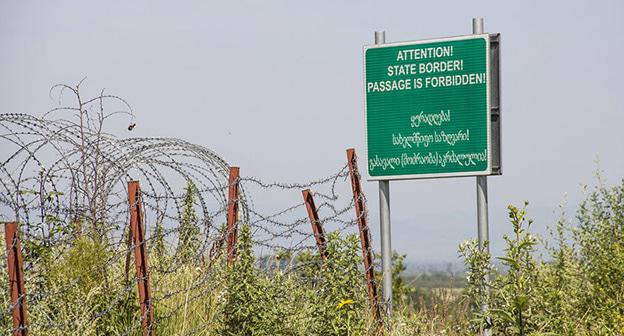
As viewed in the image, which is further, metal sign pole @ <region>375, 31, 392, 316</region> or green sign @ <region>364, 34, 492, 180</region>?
metal sign pole @ <region>375, 31, 392, 316</region>

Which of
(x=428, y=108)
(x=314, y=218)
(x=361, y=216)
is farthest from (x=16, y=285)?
(x=428, y=108)

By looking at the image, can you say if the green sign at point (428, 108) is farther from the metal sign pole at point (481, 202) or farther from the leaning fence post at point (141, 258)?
the leaning fence post at point (141, 258)

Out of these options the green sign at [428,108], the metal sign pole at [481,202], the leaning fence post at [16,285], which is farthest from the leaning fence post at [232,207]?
the leaning fence post at [16,285]

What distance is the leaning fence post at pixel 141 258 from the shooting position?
327 inches

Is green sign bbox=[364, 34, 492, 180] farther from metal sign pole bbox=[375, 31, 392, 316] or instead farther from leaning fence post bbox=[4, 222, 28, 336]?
leaning fence post bbox=[4, 222, 28, 336]

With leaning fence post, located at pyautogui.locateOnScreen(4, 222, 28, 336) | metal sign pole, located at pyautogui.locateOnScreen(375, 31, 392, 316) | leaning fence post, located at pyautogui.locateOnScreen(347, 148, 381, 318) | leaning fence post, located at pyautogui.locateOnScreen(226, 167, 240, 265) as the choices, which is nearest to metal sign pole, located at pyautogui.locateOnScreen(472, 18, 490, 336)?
metal sign pole, located at pyautogui.locateOnScreen(375, 31, 392, 316)

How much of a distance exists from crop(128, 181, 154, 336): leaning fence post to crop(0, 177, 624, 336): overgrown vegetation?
0.41 feet

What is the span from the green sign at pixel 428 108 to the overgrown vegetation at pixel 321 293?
1.15 meters

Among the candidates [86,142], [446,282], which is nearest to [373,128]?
[446,282]

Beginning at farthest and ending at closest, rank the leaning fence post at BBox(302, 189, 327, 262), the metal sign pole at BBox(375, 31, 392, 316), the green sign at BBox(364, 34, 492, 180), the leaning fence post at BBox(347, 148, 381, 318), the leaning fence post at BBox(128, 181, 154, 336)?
the metal sign pole at BBox(375, 31, 392, 316) → the leaning fence post at BBox(347, 148, 381, 318) → the green sign at BBox(364, 34, 492, 180) → the leaning fence post at BBox(302, 189, 327, 262) → the leaning fence post at BBox(128, 181, 154, 336)

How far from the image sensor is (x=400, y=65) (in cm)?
1019

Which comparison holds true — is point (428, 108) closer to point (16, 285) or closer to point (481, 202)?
point (481, 202)

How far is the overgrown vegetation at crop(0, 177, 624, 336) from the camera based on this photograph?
704 centimetres

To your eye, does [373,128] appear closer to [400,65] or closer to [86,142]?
[400,65]
